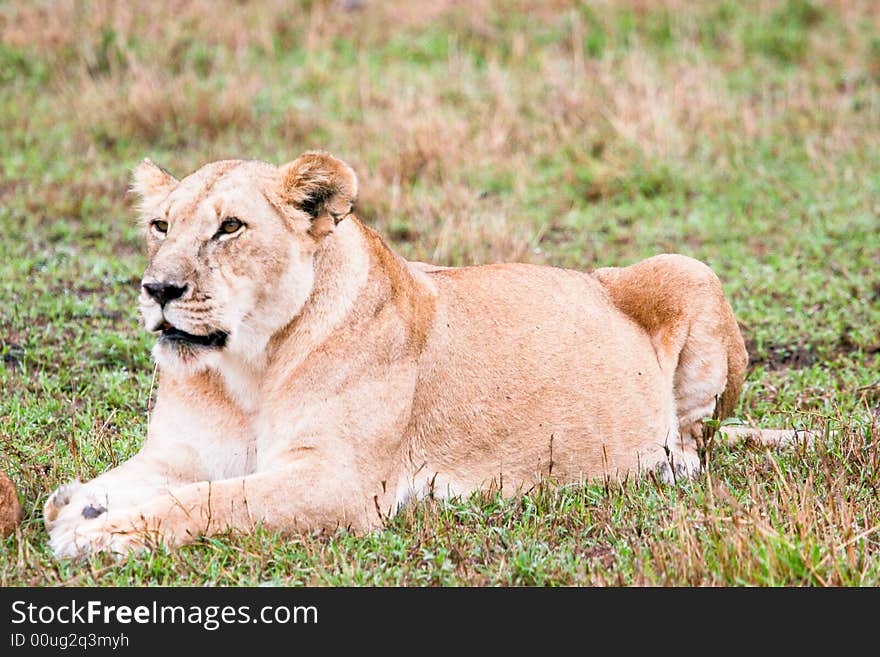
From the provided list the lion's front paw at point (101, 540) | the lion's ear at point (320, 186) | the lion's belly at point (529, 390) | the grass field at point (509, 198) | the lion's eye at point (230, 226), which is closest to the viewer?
the lion's front paw at point (101, 540)

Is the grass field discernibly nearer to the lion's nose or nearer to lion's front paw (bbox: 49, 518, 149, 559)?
lion's front paw (bbox: 49, 518, 149, 559)

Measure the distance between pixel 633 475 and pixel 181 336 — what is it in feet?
6.24

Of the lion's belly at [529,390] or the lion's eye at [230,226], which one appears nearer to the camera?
the lion's eye at [230,226]

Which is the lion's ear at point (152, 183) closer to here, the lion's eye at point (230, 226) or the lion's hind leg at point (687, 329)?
the lion's eye at point (230, 226)

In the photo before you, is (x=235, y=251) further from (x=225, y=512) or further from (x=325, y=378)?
(x=225, y=512)

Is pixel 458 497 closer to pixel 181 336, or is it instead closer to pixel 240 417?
pixel 240 417

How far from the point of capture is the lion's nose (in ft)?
13.0

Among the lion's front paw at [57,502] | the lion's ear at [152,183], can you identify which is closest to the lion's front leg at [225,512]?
the lion's front paw at [57,502]

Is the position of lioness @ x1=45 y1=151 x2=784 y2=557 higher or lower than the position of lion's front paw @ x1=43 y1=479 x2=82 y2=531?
higher

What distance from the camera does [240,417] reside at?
4.38 meters

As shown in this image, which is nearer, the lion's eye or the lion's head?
the lion's head

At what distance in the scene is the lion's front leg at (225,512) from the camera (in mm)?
3943

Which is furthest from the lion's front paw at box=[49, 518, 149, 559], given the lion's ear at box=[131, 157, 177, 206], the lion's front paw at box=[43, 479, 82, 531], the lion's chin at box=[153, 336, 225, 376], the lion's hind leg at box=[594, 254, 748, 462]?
the lion's hind leg at box=[594, 254, 748, 462]
